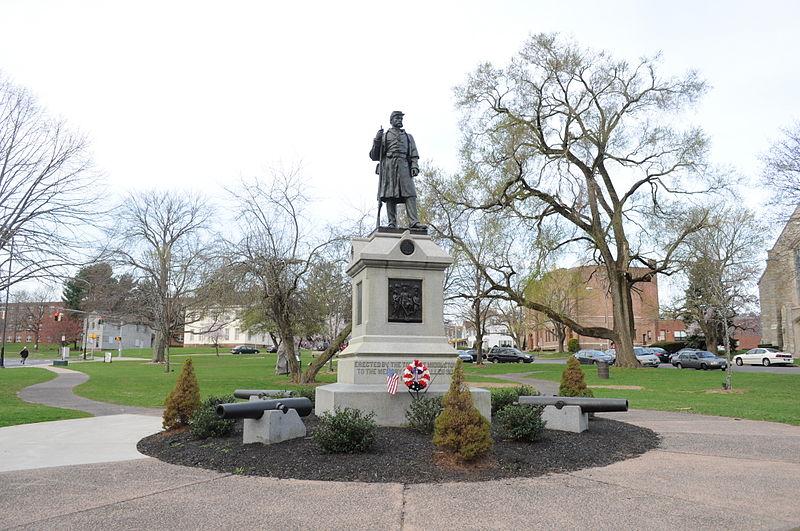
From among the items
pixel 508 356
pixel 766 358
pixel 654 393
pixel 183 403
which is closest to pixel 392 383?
pixel 183 403

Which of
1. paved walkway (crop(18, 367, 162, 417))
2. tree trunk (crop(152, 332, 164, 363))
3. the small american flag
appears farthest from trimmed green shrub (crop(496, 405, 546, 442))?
tree trunk (crop(152, 332, 164, 363))

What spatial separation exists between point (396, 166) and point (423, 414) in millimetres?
5276

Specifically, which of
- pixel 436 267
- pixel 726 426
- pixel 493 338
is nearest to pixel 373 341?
pixel 436 267

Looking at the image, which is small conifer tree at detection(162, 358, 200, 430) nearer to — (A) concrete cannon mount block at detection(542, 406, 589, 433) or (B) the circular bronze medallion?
(B) the circular bronze medallion

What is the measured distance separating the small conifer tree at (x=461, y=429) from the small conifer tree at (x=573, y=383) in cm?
443

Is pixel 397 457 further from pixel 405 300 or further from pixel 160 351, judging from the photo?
pixel 160 351

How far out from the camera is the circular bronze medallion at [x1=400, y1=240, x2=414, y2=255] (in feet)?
34.8

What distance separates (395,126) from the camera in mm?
11898

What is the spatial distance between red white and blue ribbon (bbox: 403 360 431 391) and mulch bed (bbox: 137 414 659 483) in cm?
74

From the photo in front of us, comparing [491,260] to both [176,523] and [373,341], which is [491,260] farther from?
[176,523]

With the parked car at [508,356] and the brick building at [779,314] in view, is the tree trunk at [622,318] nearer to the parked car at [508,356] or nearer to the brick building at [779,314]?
the brick building at [779,314]

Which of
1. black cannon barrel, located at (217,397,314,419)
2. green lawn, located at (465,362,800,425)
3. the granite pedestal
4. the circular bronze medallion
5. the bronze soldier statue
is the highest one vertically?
the bronze soldier statue

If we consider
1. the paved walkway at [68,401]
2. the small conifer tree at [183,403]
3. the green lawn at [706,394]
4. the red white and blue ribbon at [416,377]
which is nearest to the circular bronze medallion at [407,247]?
the red white and blue ribbon at [416,377]

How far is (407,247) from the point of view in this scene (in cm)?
1063
